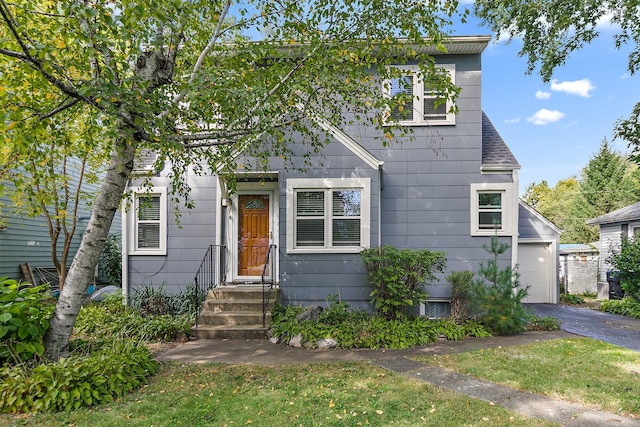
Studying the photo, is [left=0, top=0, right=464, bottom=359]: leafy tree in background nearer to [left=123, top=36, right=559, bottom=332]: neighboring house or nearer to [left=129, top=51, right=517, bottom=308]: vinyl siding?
[left=123, top=36, right=559, bottom=332]: neighboring house

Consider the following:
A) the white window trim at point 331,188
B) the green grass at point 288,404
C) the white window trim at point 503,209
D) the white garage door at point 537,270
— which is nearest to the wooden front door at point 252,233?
the white window trim at point 331,188

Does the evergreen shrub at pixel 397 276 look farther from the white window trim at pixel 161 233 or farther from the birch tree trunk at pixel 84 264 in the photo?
the white window trim at pixel 161 233

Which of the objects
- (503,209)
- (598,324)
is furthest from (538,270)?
(503,209)

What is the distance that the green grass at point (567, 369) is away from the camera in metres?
4.00

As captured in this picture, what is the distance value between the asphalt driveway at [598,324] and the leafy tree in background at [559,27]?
365 cm

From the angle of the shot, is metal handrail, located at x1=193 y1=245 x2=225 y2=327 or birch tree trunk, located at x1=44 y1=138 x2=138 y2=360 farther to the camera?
metal handrail, located at x1=193 y1=245 x2=225 y2=327

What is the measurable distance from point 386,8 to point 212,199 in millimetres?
5575

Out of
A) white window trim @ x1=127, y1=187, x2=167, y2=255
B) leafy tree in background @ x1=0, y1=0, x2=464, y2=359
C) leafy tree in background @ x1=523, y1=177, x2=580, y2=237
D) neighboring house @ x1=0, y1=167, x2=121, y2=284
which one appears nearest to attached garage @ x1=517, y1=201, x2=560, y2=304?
leafy tree in background @ x1=0, y1=0, x2=464, y2=359

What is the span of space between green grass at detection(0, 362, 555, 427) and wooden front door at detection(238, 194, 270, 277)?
3690 mm

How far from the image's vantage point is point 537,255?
11.1m

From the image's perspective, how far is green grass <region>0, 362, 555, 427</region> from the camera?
11.4ft

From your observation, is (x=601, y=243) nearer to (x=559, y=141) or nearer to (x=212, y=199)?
(x=212, y=199)

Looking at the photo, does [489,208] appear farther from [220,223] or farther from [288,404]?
[288,404]

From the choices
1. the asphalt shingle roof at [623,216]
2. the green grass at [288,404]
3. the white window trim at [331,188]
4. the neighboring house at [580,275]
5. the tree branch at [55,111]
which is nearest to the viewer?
the green grass at [288,404]
